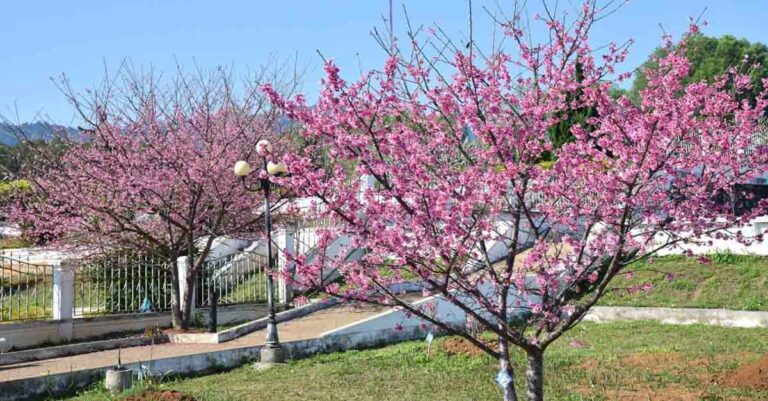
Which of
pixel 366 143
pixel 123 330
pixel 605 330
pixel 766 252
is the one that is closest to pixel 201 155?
pixel 123 330

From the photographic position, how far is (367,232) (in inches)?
245

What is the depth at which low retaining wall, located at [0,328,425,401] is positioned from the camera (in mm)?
→ 10594

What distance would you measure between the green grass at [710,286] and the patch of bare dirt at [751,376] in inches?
287

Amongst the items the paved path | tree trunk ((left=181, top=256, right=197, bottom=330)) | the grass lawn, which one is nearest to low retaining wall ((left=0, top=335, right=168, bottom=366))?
the paved path

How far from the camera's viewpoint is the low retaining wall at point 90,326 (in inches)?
557

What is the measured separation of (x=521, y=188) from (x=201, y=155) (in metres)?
11.8

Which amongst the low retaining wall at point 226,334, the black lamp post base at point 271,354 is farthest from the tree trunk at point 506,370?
the low retaining wall at point 226,334

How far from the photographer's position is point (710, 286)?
19062 millimetres

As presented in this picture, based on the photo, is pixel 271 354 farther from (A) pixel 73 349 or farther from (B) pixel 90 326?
(B) pixel 90 326

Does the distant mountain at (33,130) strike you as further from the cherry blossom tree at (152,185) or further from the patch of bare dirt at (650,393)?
the patch of bare dirt at (650,393)

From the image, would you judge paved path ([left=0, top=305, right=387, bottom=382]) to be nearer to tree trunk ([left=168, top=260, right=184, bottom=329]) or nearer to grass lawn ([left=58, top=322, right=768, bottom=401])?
grass lawn ([left=58, top=322, right=768, bottom=401])

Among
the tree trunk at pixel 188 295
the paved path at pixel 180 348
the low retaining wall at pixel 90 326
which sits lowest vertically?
the paved path at pixel 180 348

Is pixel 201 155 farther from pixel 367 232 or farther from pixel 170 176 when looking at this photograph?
pixel 367 232

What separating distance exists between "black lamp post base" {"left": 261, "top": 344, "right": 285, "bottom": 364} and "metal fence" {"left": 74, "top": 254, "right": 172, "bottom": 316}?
5.08 metres
